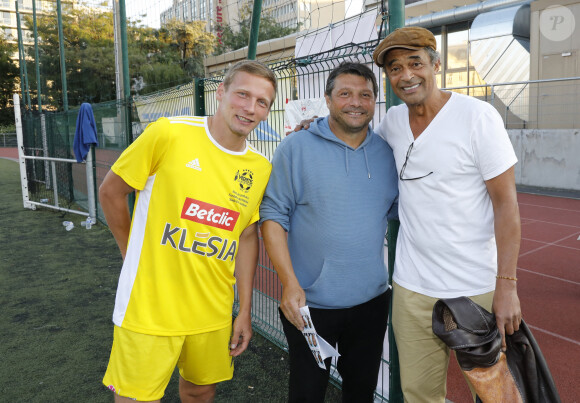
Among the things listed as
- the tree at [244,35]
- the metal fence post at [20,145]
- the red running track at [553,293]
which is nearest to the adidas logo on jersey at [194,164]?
the red running track at [553,293]

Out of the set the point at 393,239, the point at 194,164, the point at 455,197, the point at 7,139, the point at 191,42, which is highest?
the point at 191,42

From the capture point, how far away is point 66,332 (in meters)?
4.20

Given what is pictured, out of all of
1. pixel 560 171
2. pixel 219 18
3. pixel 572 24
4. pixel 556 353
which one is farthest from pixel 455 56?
pixel 219 18

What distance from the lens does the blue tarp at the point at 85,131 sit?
7.57 meters

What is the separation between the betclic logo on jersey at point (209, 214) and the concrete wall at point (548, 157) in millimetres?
12570

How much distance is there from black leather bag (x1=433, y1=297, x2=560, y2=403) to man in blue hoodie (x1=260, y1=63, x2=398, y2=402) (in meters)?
0.45

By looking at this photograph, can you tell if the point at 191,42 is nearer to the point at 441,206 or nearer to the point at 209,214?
the point at 209,214

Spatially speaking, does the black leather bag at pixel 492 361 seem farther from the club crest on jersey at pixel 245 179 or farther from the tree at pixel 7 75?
the tree at pixel 7 75

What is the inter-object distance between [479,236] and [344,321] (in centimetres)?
72

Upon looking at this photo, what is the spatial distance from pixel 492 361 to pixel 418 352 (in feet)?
1.27

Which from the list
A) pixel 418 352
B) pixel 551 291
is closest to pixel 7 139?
pixel 551 291

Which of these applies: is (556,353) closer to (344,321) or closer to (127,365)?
(344,321)

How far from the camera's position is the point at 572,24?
1377cm

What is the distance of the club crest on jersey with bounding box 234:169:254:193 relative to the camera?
2127 millimetres
